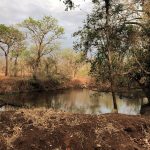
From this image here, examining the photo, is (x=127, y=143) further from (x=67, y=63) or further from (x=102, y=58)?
(x=67, y=63)

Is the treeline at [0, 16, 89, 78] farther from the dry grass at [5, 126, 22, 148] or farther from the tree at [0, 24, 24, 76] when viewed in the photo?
the dry grass at [5, 126, 22, 148]

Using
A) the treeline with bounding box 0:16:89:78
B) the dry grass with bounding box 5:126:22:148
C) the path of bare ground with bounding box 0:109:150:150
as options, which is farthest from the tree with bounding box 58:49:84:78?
the dry grass with bounding box 5:126:22:148

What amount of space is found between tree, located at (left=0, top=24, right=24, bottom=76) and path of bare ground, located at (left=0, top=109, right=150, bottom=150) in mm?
53115

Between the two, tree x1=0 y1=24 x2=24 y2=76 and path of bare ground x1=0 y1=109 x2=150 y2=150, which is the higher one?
tree x1=0 y1=24 x2=24 y2=76

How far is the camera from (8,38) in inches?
2422

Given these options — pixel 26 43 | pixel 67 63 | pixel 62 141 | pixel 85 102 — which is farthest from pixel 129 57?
pixel 67 63

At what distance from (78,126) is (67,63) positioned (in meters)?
72.5

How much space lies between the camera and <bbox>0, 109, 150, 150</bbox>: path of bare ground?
752 cm

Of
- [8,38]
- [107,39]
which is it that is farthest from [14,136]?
[8,38]

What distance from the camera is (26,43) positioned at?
A: 64188 millimetres

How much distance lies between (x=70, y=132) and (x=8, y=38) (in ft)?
182

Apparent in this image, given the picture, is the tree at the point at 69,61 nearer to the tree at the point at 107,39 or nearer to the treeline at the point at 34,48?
the treeline at the point at 34,48

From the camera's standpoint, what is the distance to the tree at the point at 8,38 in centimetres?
6053

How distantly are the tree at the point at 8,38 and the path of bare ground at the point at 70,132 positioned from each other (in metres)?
53.1
